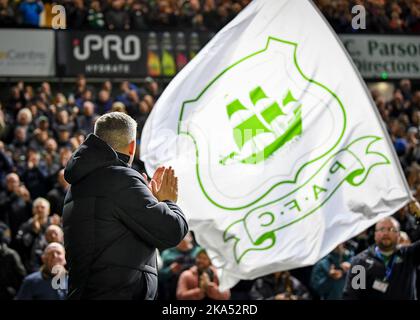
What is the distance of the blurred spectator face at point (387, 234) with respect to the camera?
24.5 ft

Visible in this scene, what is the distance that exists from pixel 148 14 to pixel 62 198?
7.65m

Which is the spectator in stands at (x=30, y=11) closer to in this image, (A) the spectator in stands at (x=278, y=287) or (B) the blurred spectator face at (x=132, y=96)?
(B) the blurred spectator face at (x=132, y=96)

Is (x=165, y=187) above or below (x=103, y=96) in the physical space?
below

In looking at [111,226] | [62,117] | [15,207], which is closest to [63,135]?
[62,117]

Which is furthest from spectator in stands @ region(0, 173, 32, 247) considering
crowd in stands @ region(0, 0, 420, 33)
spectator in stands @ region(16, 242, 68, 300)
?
crowd in stands @ region(0, 0, 420, 33)

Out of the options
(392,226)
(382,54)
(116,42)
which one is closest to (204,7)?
(116,42)

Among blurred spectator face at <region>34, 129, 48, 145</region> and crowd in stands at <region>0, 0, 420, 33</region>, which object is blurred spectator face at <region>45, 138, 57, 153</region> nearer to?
blurred spectator face at <region>34, 129, 48, 145</region>

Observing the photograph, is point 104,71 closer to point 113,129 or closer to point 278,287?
point 278,287

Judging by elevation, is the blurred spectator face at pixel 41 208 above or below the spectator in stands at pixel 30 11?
below

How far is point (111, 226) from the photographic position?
→ 167 inches

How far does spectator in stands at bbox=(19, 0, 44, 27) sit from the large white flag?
36.0 ft

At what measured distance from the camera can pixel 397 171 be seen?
629 centimetres

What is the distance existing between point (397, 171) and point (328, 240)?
2.32 feet

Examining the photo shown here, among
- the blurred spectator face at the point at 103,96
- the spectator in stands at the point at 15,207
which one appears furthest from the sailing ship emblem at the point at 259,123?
the blurred spectator face at the point at 103,96
